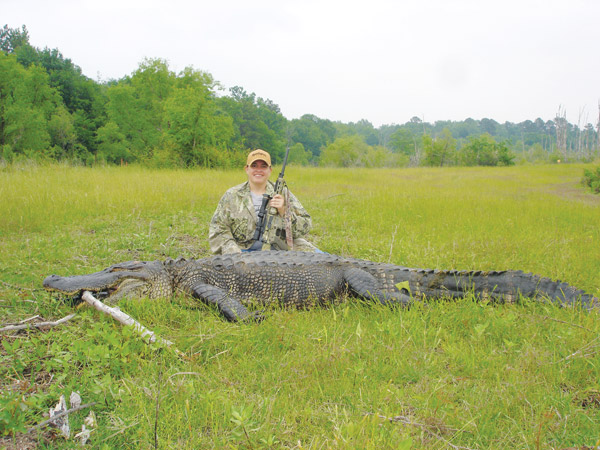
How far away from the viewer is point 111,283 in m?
3.23

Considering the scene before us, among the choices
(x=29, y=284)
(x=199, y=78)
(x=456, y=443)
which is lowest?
(x=456, y=443)

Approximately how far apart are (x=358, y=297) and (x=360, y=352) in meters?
1.18

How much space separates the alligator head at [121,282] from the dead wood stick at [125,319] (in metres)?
0.10

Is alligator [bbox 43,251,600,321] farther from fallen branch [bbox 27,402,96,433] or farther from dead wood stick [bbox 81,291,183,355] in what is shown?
fallen branch [bbox 27,402,96,433]

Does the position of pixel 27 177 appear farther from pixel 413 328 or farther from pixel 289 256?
pixel 413 328

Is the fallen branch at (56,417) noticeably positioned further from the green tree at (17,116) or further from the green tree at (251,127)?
the green tree at (251,127)

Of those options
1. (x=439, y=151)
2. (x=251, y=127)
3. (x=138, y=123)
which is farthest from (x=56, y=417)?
(x=251, y=127)

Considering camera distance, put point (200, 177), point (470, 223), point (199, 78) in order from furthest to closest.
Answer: point (199, 78) → point (200, 177) → point (470, 223)

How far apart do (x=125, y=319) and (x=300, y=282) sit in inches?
60.7

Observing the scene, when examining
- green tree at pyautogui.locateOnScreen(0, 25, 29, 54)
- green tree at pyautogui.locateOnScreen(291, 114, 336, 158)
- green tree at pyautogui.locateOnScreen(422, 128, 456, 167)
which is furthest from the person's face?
green tree at pyautogui.locateOnScreen(291, 114, 336, 158)

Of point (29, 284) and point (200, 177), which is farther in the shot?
point (200, 177)

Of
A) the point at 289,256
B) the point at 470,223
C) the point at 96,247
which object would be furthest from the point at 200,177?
the point at 289,256

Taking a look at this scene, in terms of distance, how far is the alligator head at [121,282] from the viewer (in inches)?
122

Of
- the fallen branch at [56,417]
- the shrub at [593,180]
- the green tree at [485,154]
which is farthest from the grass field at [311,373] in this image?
the green tree at [485,154]
